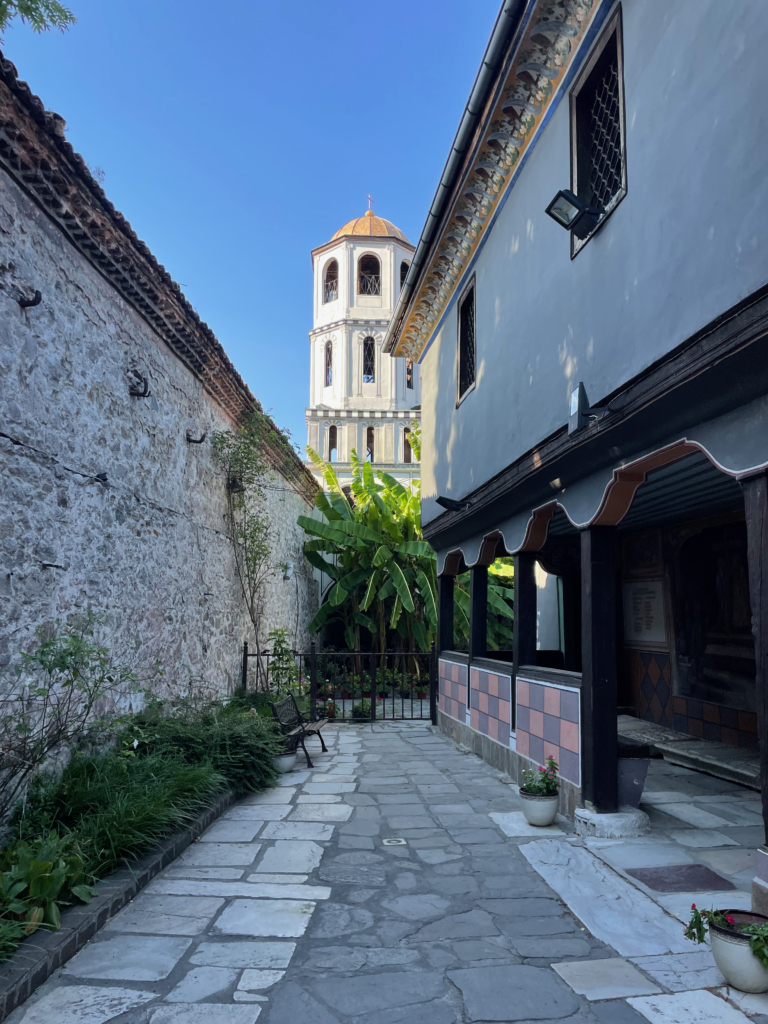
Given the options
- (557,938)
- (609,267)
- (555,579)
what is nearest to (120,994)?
(557,938)

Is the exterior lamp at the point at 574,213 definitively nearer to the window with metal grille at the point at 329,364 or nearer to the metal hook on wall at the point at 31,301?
the metal hook on wall at the point at 31,301

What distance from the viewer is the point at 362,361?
30531mm

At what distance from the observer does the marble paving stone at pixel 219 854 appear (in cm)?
460

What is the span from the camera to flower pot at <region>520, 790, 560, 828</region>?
527cm

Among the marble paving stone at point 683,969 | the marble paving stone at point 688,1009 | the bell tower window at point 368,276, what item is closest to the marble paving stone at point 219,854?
the marble paving stone at point 683,969

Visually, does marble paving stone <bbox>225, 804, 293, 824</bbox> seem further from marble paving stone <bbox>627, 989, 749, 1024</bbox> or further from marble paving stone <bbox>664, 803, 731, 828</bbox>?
marble paving stone <bbox>627, 989, 749, 1024</bbox>

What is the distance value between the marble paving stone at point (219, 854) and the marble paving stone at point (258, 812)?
0.67 m

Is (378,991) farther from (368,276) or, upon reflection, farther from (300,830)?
(368,276)

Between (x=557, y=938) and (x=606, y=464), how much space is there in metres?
3.07

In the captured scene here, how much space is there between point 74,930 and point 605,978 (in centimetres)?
242

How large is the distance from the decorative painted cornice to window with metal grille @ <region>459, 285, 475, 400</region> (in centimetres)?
37

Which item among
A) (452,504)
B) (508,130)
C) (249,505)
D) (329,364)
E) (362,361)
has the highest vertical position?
(329,364)

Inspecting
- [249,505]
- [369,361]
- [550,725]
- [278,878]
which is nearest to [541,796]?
[550,725]

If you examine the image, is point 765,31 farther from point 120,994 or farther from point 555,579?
point 555,579
